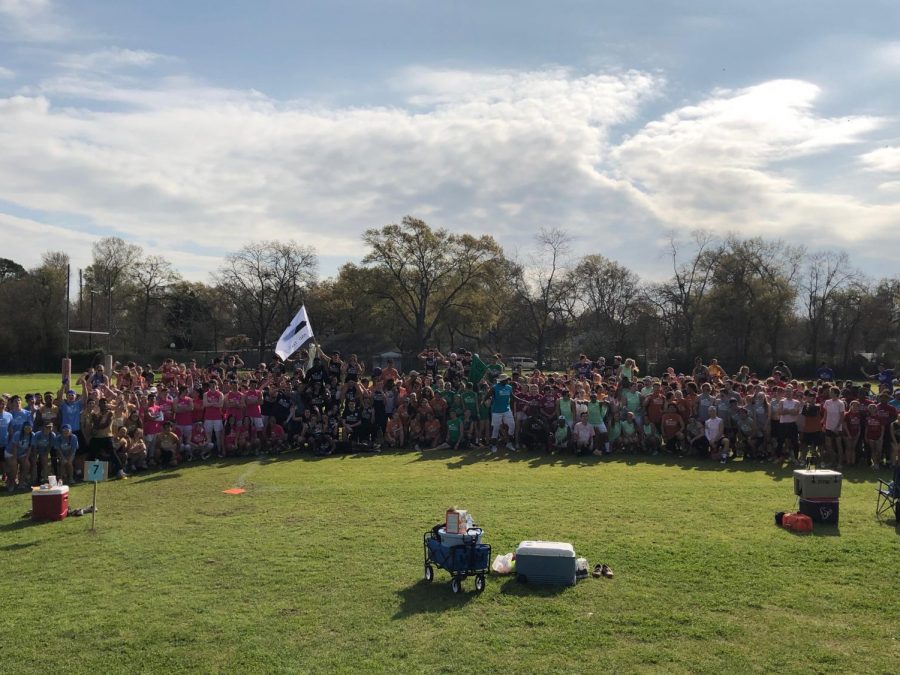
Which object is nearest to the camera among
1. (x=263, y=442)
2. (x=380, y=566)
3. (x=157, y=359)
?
(x=380, y=566)

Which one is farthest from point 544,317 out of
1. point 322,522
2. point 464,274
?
point 322,522

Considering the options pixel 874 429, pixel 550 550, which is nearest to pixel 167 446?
pixel 550 550

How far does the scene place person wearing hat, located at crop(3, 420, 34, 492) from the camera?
484 inches

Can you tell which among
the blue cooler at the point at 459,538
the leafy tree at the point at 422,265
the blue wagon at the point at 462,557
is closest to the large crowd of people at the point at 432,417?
the blue cooler at the point at 459,538

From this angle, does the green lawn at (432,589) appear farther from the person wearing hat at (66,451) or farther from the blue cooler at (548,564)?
the person wearing hat at (66,451)

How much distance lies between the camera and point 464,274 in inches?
2403

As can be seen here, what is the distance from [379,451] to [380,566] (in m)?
9.11

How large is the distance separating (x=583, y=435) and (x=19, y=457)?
38.3 ft

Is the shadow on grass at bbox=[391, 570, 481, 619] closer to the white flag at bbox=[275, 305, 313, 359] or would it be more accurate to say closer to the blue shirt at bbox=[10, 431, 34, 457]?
the blue shirt at bbox=[10, 431, 34, 457]

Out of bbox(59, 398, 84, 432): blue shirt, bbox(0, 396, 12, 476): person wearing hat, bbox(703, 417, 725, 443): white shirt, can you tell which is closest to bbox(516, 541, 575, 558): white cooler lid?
bbox(703, 417, 725, 443): white shirt

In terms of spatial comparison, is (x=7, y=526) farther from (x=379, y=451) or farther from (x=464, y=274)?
(x=464, y=274)

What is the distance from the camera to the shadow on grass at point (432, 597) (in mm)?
6301

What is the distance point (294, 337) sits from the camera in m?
17.5

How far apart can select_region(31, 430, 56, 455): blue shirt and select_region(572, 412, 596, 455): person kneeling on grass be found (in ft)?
36.1
